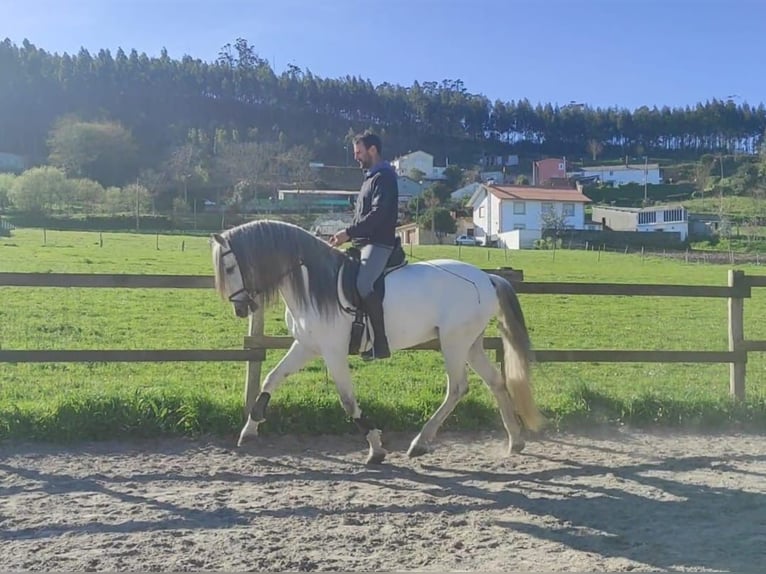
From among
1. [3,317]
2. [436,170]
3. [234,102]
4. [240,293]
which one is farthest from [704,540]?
[234,102]

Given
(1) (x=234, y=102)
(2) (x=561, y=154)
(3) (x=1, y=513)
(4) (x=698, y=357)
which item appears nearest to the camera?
(3) (x=1, y=513)

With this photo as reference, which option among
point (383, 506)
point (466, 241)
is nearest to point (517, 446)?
point (383, 506)

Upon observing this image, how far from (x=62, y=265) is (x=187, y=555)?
23.5 metres

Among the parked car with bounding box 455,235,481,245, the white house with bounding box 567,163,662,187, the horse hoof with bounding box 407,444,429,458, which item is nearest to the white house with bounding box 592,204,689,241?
the parked car with bounding box 455,235,481,245

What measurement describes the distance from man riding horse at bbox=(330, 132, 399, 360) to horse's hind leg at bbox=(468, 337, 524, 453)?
0.95 m

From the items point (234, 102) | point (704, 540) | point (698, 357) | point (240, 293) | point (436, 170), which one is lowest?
point (704, 540)

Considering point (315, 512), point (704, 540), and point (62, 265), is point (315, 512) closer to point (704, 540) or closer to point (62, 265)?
point (704, 540)

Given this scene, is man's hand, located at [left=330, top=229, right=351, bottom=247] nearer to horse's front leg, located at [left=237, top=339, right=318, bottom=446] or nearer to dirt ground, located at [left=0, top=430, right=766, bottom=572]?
horse's front leg, located at [left=237, top=339, right=318, bottom=446]

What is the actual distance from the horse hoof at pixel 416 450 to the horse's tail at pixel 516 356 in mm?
977

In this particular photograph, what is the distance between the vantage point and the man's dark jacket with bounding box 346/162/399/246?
580 centimetres

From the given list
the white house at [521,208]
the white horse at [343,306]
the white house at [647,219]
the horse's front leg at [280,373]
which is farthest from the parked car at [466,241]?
the horse's front leg at [280,373]

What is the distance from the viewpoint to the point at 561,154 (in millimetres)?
172125

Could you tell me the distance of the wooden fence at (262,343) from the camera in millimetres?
6531

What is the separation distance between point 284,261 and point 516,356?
2.26m
